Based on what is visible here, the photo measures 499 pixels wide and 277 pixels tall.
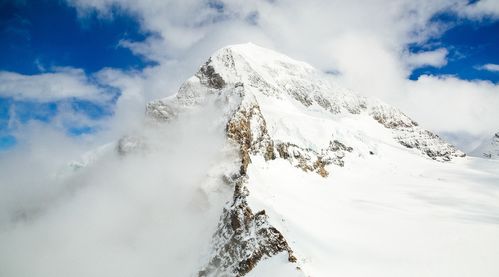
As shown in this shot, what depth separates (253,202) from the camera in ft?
104

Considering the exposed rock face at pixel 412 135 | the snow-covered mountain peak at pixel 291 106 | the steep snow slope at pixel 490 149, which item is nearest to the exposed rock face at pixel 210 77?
the snow-covered mountain peak at pixel 291 106

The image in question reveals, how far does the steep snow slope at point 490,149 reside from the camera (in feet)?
404

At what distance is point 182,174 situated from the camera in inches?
1804

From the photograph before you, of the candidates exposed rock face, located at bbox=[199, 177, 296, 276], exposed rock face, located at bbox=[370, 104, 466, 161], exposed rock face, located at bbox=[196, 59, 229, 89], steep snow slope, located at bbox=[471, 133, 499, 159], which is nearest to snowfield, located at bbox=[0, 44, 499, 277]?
exposed rock face, located at bbox=[199, 177, 296, 276]

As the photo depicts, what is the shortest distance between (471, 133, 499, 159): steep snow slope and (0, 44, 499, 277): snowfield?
4631 centimetres

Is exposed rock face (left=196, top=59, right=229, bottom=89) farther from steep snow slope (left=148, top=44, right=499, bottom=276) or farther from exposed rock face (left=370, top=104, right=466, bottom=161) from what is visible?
exposed rock face (left=370, top=104, right=466, bottom=161)

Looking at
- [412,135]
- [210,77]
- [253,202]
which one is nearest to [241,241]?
[253,202]

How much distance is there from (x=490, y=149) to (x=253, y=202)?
122m

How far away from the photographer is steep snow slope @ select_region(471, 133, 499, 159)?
404ft

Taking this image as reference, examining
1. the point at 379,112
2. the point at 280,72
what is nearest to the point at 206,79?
the point at 280,72

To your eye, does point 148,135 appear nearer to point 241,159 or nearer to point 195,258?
point 241,159

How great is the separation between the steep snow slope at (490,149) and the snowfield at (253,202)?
152 feet

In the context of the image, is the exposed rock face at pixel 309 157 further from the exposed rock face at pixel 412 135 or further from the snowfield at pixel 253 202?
the exposed rock face at pixel 412 135

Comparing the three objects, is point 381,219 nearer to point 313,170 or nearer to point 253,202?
point 253,202
